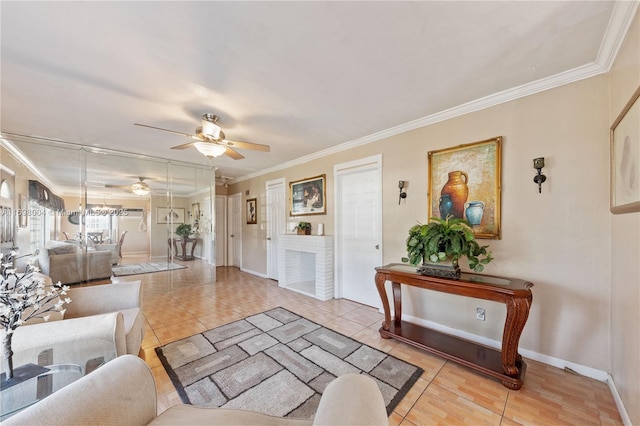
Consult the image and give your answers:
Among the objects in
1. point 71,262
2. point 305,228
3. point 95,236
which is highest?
point 305,228

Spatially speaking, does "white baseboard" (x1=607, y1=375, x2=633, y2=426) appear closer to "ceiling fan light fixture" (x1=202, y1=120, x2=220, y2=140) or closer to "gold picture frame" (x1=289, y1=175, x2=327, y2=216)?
"gold picture frame" (x1=289, y1=175, x2=327, y2=216)

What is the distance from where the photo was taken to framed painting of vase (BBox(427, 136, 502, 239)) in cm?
237

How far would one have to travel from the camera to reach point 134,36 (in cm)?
156

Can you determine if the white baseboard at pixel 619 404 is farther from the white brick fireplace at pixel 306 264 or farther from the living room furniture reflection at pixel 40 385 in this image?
the living room furniture reflection at pixel 40 385

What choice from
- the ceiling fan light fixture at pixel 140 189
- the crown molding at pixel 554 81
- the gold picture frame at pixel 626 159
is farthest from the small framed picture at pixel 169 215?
the gold picture frame at pixel 626 159

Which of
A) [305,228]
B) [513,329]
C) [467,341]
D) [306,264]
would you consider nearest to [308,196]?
[305,228]

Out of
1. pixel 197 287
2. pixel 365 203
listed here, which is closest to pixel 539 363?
pixel 365 203

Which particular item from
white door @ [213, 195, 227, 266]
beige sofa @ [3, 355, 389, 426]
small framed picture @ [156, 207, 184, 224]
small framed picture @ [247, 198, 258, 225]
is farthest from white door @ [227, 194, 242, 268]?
beige sofa @ [3, 355, 389, 426]

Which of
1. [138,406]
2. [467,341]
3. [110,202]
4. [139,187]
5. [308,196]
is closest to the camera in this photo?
[138,406]

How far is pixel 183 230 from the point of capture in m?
4.82

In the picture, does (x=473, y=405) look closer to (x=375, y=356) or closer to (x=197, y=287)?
(x=375, y=356)

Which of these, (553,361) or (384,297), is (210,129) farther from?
(553,361)

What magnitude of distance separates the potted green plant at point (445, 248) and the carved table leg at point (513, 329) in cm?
34

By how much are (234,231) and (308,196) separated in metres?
3.19
